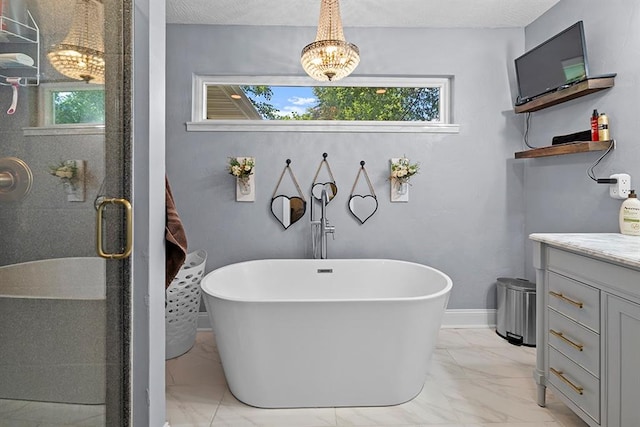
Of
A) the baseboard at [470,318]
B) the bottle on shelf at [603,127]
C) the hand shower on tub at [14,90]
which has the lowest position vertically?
the baseboard at [470,318]

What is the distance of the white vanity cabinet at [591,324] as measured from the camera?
1.32m

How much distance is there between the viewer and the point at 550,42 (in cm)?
239

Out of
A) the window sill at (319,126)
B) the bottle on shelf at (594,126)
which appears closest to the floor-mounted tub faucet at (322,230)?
the window sill at (319,126)

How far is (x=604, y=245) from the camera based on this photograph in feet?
5.09

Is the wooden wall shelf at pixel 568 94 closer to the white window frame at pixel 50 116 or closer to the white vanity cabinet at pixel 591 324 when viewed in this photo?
the white vanity cabinet at pixel 591 324

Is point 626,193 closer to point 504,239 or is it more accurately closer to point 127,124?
point 504,239

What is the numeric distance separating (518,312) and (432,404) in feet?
3.97

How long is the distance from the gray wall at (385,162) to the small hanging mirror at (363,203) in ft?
0.16

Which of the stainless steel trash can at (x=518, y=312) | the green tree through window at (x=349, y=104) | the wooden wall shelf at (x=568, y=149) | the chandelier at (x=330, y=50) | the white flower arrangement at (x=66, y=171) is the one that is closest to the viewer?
the white flower arrangement at (x=66, y=171)

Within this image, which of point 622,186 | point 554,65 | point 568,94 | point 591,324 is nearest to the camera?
point 591,324

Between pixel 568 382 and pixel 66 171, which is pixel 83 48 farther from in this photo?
pixel 568 382

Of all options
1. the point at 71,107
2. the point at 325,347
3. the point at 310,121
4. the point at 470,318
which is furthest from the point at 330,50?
the point at 470,318

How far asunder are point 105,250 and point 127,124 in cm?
47

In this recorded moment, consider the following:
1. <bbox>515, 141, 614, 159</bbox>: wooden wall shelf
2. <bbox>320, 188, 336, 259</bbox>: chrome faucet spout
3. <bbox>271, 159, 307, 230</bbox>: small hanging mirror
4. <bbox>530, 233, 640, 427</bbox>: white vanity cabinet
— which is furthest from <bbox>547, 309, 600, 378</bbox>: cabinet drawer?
<bbox>271, 159, 307, 230</bbox>: small hanging mirror
